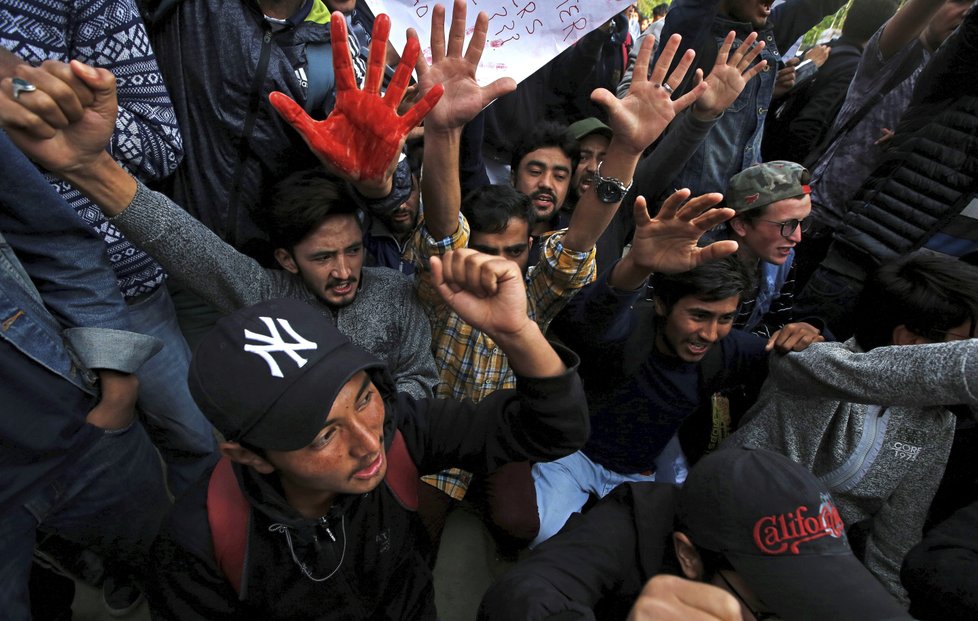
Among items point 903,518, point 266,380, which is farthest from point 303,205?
point 903,518

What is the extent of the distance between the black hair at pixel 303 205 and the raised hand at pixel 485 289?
2.21 feet

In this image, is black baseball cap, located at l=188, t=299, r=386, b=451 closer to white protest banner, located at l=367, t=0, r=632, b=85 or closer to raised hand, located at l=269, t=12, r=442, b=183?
raised hand, located at l=269, t=12, r=442, b=183

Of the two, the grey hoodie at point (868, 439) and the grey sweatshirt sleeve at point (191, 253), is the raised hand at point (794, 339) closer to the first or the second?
the grey hoodie at point (868, 439)

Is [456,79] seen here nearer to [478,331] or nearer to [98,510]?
[478,331]

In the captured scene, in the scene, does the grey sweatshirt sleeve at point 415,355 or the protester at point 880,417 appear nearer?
the protester at point 880,417

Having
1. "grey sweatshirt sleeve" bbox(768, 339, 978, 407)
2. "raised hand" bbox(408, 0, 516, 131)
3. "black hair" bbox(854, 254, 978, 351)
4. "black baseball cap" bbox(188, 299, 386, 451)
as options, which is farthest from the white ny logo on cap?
"black hair" bbox(854, 254, 978, 351)

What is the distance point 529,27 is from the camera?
2.02 m

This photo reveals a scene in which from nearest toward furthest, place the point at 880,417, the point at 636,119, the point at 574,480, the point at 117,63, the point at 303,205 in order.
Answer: the point at 117,63 < the point at 880,417 < the point at 303,205 < the point at 636,119 < the point at 574,480

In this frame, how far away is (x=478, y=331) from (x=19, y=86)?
133cm

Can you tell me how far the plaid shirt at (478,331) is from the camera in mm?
1823

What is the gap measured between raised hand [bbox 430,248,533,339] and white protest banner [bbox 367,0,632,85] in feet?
3.48

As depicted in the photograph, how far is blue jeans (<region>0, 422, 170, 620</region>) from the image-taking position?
133 cm

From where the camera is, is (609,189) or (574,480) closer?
(609,189)

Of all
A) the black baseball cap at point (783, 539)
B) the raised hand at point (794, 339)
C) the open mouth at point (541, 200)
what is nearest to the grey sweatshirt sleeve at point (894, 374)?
the raised hand at point (794, 339)
